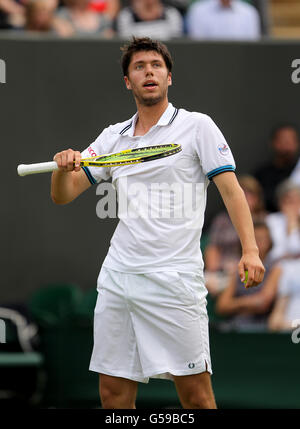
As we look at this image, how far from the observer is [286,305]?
23.9 ft

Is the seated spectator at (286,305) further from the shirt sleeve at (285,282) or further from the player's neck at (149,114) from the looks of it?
the player's neck at (149,114)

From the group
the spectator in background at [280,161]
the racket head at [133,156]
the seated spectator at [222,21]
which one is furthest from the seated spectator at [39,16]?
the racket head at [133,156]

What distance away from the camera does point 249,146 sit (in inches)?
352

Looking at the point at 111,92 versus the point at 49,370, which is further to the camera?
the point at 111,92

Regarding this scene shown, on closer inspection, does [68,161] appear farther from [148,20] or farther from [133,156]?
[148,20]

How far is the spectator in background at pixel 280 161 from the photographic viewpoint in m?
8.51

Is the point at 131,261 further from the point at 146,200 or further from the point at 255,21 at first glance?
the point at 255,21

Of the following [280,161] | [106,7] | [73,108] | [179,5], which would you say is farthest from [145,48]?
[179,5]

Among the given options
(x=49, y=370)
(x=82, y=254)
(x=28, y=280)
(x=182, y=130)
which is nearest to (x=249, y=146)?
(x=82, y=254)

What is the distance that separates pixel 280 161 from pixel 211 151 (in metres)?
4.70

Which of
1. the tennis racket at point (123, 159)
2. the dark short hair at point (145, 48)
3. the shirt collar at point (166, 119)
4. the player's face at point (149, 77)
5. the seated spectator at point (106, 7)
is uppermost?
the seated spectator at point (106, 7)

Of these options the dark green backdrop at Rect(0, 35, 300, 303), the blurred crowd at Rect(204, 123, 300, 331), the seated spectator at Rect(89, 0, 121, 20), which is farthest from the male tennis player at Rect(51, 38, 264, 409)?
the seated spectator at Rect(89, 0, 121, 20)

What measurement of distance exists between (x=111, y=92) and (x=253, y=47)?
1458 mm

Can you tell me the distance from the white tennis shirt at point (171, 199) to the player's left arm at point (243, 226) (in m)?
0.07
